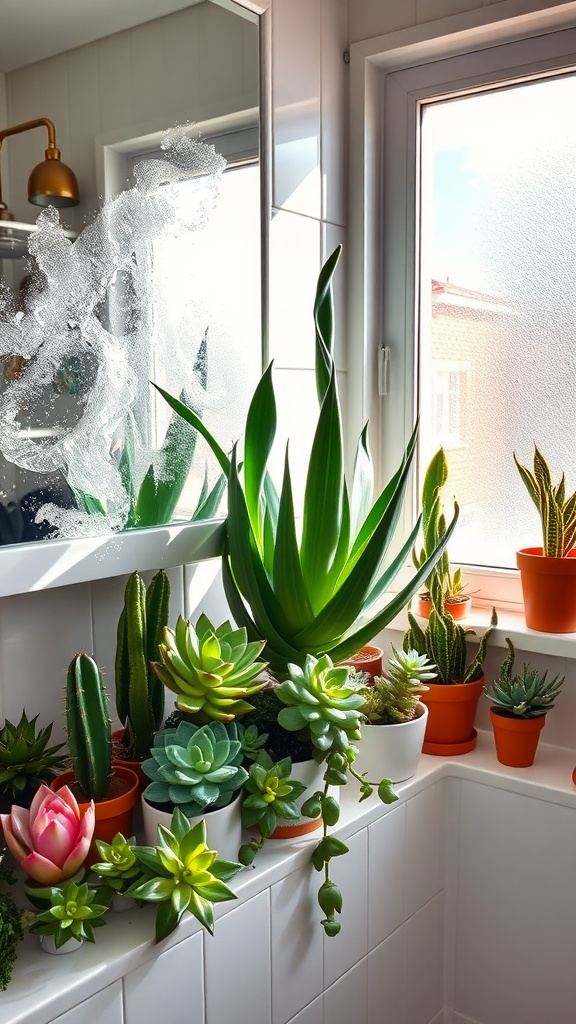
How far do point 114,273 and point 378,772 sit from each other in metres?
0.85

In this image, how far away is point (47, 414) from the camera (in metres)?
1.08

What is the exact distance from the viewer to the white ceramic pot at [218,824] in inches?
40.0

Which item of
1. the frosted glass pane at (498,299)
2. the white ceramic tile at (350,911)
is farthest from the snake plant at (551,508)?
the white ceramic tile at (350,911)

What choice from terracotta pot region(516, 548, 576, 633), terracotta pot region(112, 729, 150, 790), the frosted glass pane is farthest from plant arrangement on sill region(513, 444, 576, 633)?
terracotta pot region(112, 729, 150, 790)

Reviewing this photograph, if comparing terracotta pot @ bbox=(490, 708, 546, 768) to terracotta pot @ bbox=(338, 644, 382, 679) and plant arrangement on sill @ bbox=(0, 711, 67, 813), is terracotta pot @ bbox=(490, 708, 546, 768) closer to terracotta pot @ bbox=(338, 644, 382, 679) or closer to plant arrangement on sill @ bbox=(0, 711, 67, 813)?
terracotta pot @ bbox=(338, 644, 382, 679)

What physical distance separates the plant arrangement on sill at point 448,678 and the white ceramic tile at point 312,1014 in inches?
18.5

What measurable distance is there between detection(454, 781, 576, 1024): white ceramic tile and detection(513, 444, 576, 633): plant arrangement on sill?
314 millimetres

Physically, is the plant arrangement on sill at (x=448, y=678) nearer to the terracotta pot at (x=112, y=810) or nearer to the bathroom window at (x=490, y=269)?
the bathroom window at (x=490, y=269)

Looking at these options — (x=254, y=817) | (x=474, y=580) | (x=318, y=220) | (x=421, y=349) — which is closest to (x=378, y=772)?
(x=254, y=817)

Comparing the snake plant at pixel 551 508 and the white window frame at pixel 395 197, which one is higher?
the white window frame at pixel 395 197

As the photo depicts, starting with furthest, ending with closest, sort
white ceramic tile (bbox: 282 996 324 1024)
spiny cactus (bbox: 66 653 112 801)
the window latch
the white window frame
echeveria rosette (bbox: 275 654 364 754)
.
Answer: the window latch, the white window frame, white ceramic tile (bbox: 282 996 324 1024), echeveria rosette (bbox: 275 654 364 754), spiny cactus (bbox: 66 653 112 801)

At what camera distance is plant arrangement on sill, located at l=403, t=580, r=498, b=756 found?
1.51 metres

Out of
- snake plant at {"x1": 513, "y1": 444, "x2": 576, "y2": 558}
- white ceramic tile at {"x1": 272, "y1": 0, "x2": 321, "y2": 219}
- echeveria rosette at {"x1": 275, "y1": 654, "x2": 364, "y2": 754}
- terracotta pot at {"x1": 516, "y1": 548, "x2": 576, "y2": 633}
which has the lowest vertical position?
echeveria rosette at {"x1": 275, "y1": 654, "x2": 364, "y2": 754}

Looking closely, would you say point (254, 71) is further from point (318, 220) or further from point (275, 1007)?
point (275, 1007)
